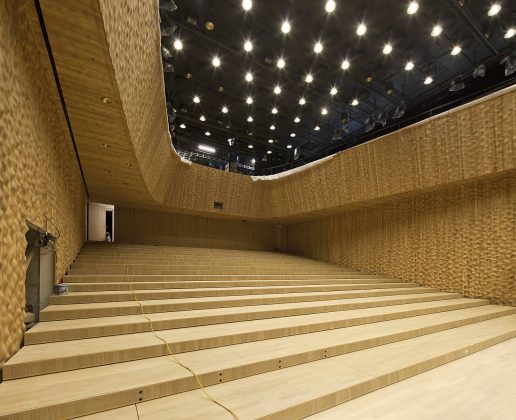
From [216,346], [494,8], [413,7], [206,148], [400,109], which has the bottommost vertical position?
[216,346]

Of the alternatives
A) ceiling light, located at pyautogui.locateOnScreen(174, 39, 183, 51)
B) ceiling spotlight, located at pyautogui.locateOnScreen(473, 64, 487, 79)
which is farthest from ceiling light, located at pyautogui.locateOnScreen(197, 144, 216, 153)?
ceiling spotlight, located at pyautogui.locateOnScreen(473, 64, 487, 79)

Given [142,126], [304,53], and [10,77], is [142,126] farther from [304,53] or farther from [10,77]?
[304,53]

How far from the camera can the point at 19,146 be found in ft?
6.14

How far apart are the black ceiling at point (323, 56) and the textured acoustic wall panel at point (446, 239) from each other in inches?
71.4

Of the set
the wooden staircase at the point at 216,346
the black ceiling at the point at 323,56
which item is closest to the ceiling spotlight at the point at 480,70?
the black ceiling at the point at 323,56

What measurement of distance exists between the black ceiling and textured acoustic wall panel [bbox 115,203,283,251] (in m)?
2.86

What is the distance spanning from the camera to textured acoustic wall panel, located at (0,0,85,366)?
64.5 inches

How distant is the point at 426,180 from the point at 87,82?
5.40m

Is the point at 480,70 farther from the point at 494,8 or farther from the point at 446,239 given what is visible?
the point at 446,239

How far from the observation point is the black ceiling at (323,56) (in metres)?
4.63

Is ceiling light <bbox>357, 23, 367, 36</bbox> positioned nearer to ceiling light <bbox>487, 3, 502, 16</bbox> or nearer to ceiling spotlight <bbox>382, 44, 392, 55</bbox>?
ceiling spotlight <bbox>382, 44, 392, 55</bbox>

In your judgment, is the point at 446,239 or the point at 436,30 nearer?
the point at 436,30

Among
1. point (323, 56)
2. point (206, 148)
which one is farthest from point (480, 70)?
point (206, 148)

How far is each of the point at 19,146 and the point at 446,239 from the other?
6.42 m
